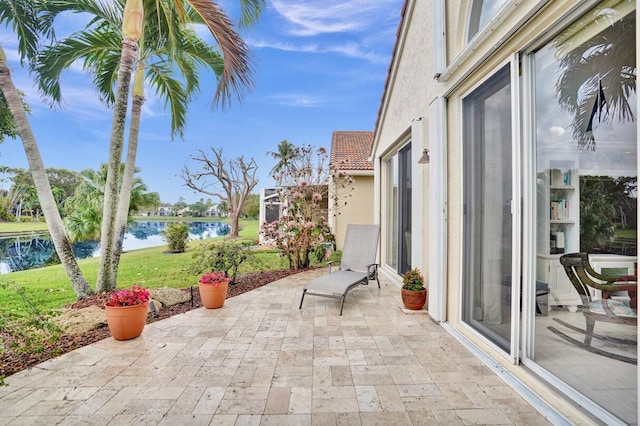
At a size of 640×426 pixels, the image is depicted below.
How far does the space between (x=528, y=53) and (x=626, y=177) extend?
4.62 ft

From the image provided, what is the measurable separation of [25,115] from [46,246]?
50.4ft

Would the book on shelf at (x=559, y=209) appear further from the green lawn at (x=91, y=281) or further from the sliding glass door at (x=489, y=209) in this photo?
the green lawn at (x=91, y=281)

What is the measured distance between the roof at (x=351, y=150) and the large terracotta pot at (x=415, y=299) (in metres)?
5.35

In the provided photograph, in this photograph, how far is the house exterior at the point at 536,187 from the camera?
2.01 m

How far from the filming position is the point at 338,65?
1642 centimetres

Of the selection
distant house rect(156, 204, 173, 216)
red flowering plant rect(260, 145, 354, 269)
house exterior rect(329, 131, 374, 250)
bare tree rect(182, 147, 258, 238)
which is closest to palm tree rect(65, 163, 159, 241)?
bare tree rect(182, 147, 258, 238)

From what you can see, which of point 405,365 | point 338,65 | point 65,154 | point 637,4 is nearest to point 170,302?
point 405,365

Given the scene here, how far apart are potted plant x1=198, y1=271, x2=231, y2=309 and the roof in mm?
5430

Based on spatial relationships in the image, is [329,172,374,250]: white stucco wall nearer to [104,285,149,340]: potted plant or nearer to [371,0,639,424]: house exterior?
[371,0,639,424]: house exterior

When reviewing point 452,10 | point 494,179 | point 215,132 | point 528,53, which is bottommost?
point 494,179

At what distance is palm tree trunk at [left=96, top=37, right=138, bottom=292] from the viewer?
17.3 feet

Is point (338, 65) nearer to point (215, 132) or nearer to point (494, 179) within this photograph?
point (215, 132)

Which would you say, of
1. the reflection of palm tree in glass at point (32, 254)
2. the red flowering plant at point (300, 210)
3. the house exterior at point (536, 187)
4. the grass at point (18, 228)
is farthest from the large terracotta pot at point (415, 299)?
the grass at point (18, 228)

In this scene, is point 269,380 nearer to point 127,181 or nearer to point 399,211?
point 127,181
